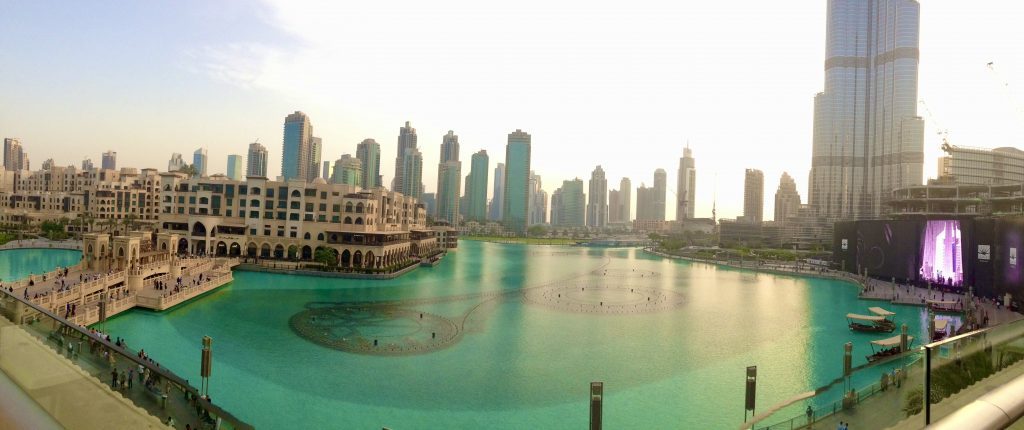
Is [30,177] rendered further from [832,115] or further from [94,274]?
[832,115]

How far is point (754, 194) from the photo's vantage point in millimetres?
146625

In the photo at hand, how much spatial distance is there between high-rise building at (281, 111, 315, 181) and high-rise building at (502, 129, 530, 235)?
55.7m

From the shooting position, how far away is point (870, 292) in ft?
118

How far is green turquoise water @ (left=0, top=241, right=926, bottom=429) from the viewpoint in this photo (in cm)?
1309

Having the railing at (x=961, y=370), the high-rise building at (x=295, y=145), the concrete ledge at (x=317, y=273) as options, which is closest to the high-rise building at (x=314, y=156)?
the high-rise building at (x=295, y=145)

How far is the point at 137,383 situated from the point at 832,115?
95.7 metres

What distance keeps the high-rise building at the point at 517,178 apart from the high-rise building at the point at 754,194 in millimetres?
61021

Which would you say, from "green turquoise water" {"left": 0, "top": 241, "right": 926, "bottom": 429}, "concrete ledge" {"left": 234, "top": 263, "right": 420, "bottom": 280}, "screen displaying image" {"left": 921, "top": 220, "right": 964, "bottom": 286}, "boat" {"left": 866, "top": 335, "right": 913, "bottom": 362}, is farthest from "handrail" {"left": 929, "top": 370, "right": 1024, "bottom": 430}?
"screen displaying image" {"left": 921, "top": 220, "right": 964, "bottom": 286}

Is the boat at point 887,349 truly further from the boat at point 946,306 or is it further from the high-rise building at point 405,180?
the high-rise building at point 405,180

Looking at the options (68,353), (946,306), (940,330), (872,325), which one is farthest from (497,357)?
(946,306)

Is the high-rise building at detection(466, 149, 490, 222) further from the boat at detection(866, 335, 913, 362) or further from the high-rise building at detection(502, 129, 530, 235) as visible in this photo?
the boat at detection(866, 335, 913, 362)

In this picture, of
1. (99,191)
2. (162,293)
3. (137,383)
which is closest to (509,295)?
(162,293)

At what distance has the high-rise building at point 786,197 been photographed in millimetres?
131875

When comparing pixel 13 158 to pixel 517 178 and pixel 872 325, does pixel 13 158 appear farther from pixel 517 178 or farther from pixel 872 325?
pixel 517 178
